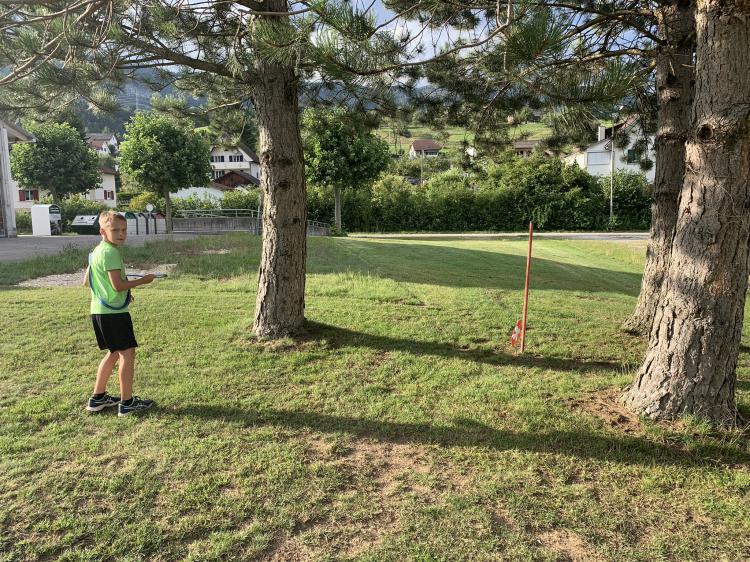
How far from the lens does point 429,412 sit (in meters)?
3.81

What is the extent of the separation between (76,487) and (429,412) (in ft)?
7.56

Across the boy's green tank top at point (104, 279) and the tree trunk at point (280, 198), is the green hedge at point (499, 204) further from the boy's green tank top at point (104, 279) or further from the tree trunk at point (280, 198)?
the boy's green tank top at point (104, 279)

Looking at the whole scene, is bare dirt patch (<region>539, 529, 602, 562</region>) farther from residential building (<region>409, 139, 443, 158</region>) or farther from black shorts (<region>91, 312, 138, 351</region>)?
residential building (<region>409, 139, 443, 158</region>)

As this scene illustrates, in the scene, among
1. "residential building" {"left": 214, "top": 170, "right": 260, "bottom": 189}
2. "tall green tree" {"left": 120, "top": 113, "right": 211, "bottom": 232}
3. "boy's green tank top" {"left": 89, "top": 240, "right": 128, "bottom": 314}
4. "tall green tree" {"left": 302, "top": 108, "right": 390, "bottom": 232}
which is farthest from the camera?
"residential building" {"left": 214, "top": 170, "right": 260, "bottom": 189}

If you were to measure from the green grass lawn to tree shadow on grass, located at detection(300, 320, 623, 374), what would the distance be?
3cm

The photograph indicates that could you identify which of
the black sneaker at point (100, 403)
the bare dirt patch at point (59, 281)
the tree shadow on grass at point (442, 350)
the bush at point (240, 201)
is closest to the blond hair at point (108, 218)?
the black sneaker at point (100, 403)

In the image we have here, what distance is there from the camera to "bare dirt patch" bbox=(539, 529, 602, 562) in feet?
7.49

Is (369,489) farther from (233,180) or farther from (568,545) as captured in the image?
(233,180)

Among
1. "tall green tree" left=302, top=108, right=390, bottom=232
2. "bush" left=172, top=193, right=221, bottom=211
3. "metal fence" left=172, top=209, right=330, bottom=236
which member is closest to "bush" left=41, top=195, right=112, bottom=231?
"bush" left=172, top=193, right=221, bottom=211

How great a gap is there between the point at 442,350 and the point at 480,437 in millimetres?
1960

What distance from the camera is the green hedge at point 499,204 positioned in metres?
31.7

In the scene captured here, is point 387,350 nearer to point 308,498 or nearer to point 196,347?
point 196,347

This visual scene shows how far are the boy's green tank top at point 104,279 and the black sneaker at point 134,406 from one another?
0.71 meters

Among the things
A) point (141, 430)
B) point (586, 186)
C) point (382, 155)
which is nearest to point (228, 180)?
point (382, 155)
